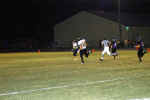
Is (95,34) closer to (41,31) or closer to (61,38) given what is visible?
(61,38)

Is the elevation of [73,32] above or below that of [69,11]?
below

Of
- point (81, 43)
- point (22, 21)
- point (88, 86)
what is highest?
point (22, 21)

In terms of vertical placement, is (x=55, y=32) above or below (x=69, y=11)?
below

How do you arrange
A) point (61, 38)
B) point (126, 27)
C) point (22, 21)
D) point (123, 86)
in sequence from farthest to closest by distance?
point (22, 21)
point (61, 38)
point (126, 27)
point (123, 86)

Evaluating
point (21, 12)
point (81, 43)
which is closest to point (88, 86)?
point (81, 43)

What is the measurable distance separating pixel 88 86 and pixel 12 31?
58844mm

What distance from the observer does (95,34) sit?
50969 mm

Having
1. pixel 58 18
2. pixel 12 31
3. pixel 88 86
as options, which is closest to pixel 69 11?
pixel 58 18

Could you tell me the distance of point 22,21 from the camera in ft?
217

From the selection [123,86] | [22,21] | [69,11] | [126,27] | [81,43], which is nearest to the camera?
[123,86]

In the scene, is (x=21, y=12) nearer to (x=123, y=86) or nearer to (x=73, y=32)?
(x=73, y=32)

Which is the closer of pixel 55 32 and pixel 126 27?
pixel 126 27

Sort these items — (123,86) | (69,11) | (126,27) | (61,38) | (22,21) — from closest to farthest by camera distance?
(123,86) → (126,27) → (61,38) → (69,11) → (22,21)

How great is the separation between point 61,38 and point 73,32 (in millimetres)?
3242
